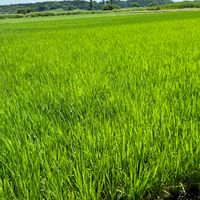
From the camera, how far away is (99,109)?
1865 millimetres

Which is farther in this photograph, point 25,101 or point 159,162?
point 25,101

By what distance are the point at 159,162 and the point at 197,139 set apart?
192 mm

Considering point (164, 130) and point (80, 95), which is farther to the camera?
point (80, 95)

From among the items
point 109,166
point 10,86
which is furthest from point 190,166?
point 10,86

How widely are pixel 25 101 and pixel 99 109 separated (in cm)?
Answer: 46

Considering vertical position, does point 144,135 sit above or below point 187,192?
above

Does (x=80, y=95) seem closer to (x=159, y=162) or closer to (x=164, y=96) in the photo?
(x=164, y=96)

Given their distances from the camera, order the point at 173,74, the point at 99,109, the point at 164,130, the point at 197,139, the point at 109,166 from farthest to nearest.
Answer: the point at 173,74
the point at 99,109
the point at 164,130
the point at 197,139
the point at 109,166

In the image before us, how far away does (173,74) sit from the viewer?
2.51 metres

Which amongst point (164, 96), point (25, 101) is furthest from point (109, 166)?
point (25, 101)

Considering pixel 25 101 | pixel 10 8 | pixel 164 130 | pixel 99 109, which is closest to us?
pixel 164 130

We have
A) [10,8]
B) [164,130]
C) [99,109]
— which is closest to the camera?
[164,130]

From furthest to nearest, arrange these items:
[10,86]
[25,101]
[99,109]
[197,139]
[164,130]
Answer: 1. [10,86]
2. [25,101]
3. [99,109]
4. [164,130]
5. [197,139]

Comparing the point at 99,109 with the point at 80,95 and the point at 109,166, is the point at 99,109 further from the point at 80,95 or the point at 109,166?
the point at 109,166
